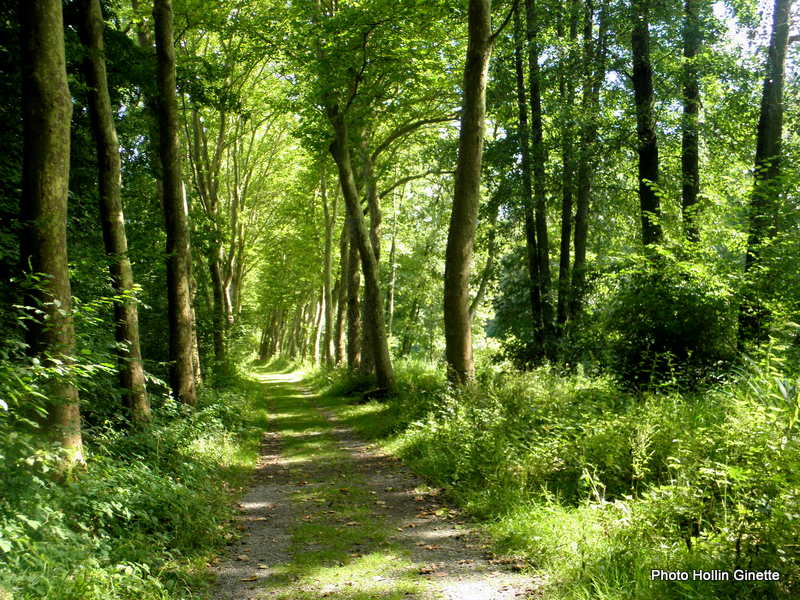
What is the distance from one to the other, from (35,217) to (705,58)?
14.2 metres

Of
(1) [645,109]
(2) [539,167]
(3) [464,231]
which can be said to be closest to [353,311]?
(2) [539,167]

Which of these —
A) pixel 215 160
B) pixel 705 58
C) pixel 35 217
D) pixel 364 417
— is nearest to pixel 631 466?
pixel 35 217

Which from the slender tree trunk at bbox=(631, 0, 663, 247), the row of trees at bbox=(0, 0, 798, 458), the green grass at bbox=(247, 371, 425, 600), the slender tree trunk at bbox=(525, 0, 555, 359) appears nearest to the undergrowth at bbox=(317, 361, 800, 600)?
the green grass at bbox=(247, 371, 425, 600)

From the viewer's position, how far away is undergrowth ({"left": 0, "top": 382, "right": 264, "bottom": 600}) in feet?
13.1

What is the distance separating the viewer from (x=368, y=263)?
1758 cm

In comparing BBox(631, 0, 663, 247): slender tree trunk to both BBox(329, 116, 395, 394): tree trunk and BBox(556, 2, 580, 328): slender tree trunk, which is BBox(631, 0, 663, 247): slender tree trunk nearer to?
BBox(556, 2, 580, 328): slender tree trunk

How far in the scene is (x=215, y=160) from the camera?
21.7 m

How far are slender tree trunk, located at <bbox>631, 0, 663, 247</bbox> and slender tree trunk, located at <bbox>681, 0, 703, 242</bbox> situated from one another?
2.90 ft

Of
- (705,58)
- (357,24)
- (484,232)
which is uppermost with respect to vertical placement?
(357,24)

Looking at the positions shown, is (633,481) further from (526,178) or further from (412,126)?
(412,126)

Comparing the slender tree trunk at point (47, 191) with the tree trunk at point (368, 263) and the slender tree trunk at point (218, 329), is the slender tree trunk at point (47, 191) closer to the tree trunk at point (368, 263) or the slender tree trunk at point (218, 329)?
the tree trunk at point (368, 263)

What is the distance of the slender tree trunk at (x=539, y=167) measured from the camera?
51.5 feet

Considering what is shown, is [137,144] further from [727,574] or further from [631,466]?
[727,574]

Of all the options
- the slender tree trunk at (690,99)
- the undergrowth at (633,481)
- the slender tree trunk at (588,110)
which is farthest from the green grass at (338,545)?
the slender tree trunk at (588,110)
